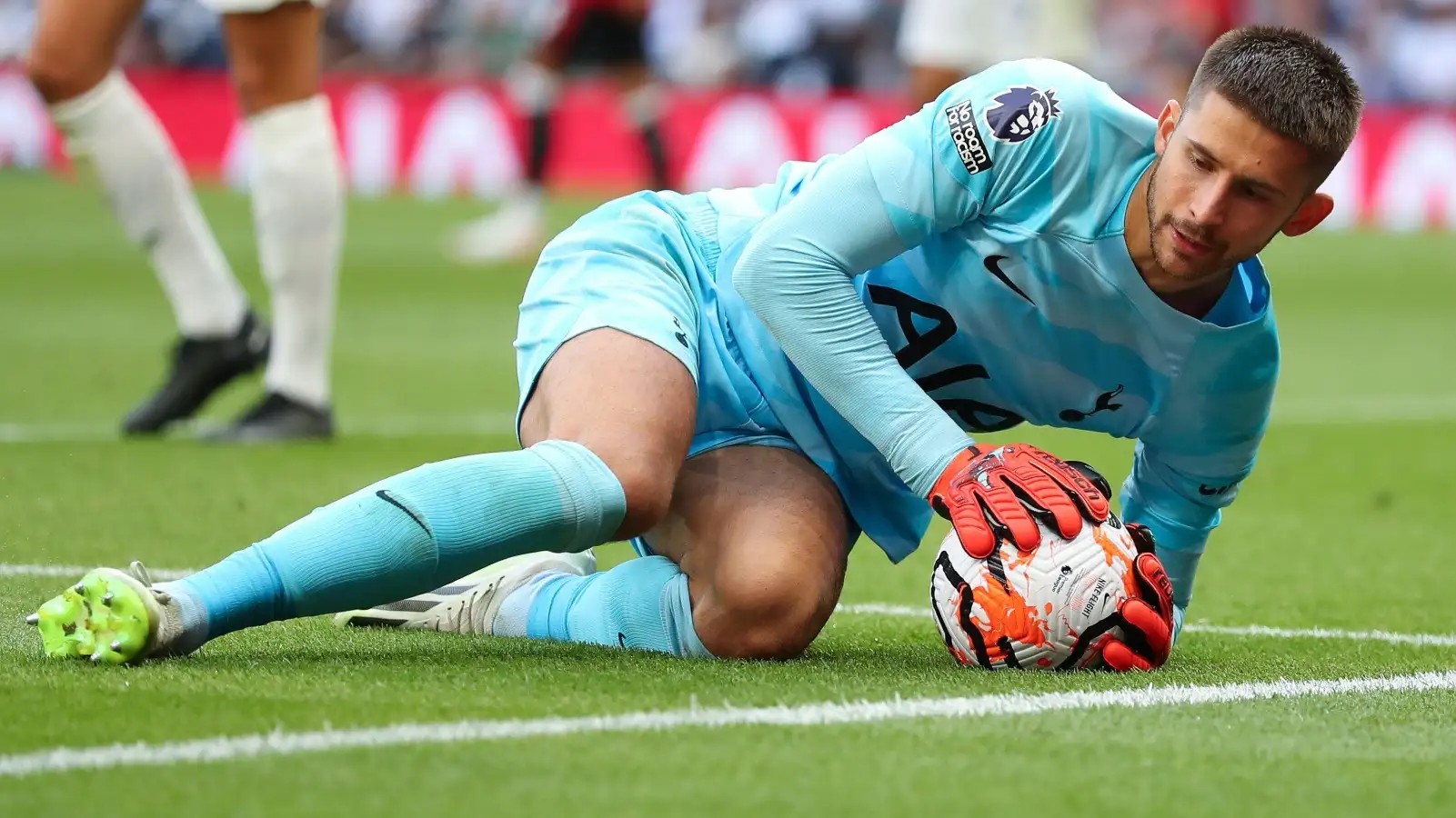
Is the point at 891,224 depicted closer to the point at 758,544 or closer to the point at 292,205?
the point at 758,544

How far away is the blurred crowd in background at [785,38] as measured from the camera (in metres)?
20.0

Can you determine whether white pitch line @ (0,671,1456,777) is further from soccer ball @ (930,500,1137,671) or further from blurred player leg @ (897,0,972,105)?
blurred player leg @ (897,0,972,105)

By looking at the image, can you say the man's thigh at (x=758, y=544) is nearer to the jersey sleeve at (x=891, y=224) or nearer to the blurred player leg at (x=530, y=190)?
the jersey sleeve at (x=891, y=224)

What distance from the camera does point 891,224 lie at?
3.23 m

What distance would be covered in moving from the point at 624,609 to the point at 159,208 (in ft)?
9.67

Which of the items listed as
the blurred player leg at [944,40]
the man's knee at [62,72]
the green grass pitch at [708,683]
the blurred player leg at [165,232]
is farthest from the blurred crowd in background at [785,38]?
the man's knee at [62,72]

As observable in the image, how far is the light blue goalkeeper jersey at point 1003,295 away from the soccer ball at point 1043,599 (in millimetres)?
174

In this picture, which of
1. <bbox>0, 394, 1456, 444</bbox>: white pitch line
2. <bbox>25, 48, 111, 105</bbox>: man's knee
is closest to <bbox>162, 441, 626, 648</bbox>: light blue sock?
<bbox>0, 394, 1456, 444</bbox>: white pitch line

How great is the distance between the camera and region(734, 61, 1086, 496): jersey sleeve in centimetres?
321

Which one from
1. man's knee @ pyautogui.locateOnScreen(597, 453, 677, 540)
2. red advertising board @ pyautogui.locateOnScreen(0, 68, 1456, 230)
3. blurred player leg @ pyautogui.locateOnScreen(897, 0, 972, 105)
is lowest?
red advertising board @ pyautogui.locateOnScreen(0, 68, 1456, 230)

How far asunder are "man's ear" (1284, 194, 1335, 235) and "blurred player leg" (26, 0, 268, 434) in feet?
11.1

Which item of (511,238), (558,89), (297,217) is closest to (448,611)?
(297,217)

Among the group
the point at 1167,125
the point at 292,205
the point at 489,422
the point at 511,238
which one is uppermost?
the point at 1167,125

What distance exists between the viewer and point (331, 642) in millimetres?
3262
